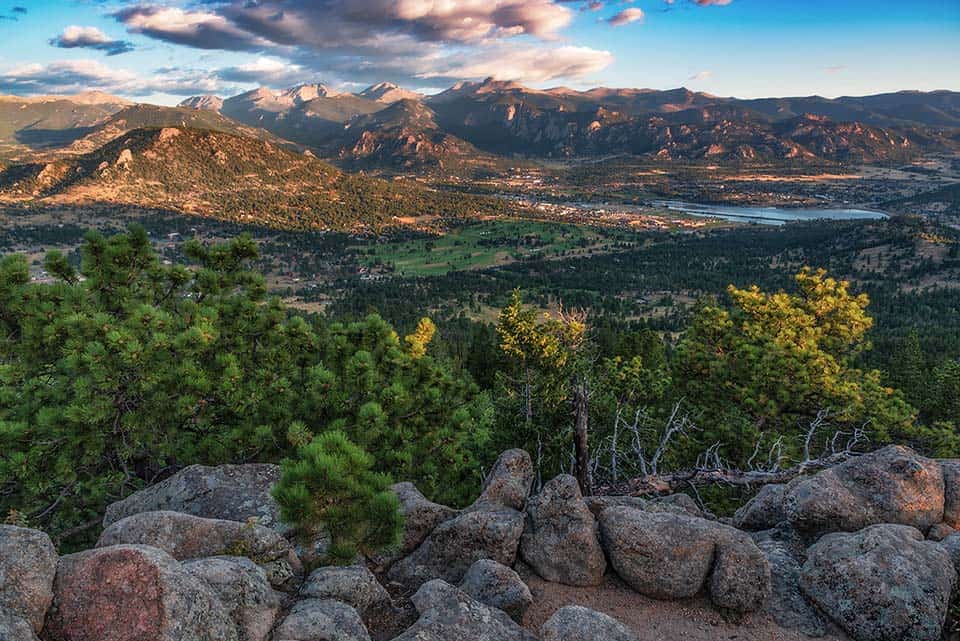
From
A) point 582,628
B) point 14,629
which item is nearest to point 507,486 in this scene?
point 582,628

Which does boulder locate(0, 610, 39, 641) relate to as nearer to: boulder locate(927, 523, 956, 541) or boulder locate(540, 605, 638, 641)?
boulder locate(540, 605, 638, 641)

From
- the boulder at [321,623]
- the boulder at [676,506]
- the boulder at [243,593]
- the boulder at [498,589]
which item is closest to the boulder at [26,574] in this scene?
the boulder at [243,593]

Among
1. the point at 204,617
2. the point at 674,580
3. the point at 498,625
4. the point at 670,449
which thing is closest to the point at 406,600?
the point at 498,625

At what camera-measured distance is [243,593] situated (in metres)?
8.89

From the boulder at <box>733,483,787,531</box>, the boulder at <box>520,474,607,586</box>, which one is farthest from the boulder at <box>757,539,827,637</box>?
the boulder at <box>520,474,607,586</box>

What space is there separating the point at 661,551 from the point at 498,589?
13.6ft

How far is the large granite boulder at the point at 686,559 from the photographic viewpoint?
12133 millimetres

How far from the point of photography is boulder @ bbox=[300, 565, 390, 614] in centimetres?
1033

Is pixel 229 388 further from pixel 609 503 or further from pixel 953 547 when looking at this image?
pixel 953 547

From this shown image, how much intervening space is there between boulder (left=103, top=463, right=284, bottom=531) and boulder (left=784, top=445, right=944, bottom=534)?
46.9 feet

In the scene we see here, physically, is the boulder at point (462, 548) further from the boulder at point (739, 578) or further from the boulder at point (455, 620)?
the boulder at point (739, 578)

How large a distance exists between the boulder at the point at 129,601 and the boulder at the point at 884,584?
12357 mm

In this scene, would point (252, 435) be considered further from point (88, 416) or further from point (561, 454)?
point (561, 454)

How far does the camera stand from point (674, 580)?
40.9ft
